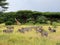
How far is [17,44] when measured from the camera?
37.0 ft

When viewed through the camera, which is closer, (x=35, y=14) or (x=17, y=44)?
(x=17, y=44)

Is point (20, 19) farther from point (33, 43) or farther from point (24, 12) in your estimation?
point (33, 43)

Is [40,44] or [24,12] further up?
[40,44]

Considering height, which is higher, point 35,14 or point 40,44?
point 40,44

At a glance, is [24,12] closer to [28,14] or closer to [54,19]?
[28,14]

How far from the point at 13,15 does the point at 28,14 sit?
2.69 m

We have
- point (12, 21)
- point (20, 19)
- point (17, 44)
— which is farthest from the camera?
point (20, 19)

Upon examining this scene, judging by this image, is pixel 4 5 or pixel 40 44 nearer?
pixel 40 44

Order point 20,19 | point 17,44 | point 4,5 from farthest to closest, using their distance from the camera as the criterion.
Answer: point 20,19 < point 4,5 < point 17,44

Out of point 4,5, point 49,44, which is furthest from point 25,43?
point 4,5

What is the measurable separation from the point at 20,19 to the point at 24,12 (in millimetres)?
1475

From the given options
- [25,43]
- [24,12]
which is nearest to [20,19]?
[24,12]

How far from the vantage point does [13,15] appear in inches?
1713

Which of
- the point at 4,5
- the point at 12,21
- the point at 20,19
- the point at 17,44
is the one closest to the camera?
the point at 17,44
